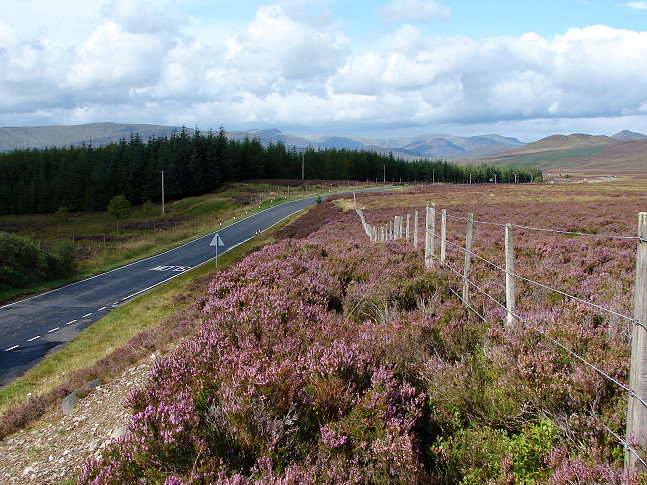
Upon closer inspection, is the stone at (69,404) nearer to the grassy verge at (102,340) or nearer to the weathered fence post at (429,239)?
the grassy verge at (102,340)

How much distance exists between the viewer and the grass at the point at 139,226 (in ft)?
138

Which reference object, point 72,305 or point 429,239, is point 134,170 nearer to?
point 72,305

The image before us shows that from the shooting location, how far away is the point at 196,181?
93.8 meters

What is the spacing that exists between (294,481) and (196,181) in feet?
311

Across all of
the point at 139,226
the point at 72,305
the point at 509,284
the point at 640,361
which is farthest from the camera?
the point at 139,226

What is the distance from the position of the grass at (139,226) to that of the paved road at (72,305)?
91.2 inches

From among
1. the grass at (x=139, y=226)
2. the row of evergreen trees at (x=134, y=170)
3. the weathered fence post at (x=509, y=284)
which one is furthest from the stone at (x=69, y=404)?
the row of evergreen trees at (x=134, y=170)

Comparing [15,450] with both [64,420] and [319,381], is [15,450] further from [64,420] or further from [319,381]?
[319,381]

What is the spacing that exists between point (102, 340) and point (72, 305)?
9847 mm

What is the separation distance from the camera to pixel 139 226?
7112cm

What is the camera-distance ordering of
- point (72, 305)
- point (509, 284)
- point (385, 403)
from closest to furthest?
1. point (385, 403)
2. point (509, 284)
3. point (72, 305)

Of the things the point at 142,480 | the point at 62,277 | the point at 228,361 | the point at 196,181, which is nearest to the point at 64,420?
the point at 228,361

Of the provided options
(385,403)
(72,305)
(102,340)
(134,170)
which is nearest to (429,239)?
(385,403)

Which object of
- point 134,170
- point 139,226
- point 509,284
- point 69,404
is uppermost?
point 134,170
